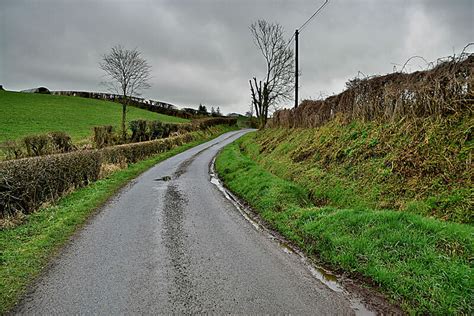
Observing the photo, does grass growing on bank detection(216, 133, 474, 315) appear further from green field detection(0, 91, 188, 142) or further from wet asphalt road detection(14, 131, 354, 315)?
green field detection(0, 91, 188, 142)

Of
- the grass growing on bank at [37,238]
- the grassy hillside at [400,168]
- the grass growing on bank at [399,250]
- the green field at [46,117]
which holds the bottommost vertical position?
the grass growing on bank at [37,238]

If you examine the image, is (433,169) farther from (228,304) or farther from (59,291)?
(59,291)

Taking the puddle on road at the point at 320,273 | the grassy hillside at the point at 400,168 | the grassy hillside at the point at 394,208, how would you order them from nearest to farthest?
1. the puddle on road at the point at 320,273
2. the grassy hillside at the point at 394,208
3. the grassy hillside at the point at 400,168

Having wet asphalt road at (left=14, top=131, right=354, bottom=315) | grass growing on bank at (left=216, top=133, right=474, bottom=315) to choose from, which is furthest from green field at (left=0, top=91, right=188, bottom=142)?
grass growing on bank at (left=216, top=133, right=474, bottom=315)

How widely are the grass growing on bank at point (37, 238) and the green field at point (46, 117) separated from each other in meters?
17.1

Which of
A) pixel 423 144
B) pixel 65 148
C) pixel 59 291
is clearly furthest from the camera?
pixel 65 148

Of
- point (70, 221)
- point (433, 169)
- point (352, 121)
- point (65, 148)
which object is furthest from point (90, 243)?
point (65, 148)

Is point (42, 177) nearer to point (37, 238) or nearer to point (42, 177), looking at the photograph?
point (42, 177)

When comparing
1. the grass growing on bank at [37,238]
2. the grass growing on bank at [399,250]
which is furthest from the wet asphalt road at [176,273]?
the grass growing on bank at [399,250]

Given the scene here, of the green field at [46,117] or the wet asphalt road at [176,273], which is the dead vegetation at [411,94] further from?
the green field at [46,117]

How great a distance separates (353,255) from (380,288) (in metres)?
0.88

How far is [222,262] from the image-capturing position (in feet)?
18.2

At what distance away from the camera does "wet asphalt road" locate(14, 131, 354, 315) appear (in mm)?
4098

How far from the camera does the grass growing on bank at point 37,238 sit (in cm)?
472
